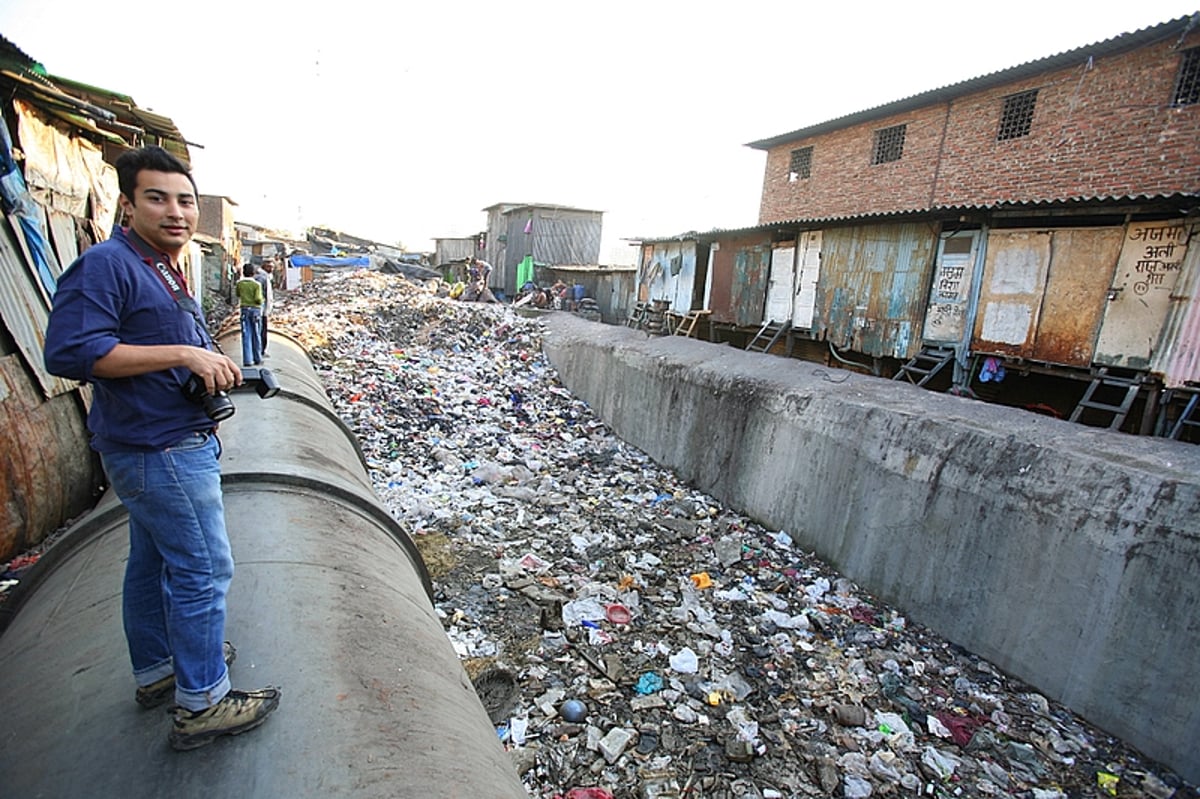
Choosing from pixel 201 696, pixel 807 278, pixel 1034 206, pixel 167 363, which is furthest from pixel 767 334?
pixel 201 696

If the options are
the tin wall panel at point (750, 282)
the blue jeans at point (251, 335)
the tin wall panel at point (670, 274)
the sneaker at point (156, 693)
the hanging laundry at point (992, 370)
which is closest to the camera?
the sneaker at point (156, 693)

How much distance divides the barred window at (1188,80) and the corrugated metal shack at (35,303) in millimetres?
13544

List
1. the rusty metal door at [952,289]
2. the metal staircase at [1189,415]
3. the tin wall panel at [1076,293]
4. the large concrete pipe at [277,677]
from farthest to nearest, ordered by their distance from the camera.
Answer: the rusty metal door at [952,289], the tin wall panel at [1076,293], the metal staircase at [1189,415], the large concrete pipe at [277,677]

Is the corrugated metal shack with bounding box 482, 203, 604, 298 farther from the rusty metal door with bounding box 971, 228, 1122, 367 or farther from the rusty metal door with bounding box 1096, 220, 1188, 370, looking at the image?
the rusty metal door with bounding box 1096, 220, 1188, 370

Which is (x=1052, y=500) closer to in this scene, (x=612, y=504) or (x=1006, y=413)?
(x=1006, y=413)

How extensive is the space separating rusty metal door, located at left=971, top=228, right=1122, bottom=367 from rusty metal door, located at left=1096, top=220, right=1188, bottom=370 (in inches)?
3.6

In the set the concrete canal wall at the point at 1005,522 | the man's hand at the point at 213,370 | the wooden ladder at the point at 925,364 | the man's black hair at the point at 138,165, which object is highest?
the man's black hair at the point at 138,165

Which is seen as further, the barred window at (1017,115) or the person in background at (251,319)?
the barred window at (1017,115)

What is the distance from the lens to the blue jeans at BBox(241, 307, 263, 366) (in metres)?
5.75

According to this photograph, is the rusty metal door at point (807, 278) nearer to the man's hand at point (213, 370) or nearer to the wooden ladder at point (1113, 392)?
the wooden ladder at point (1113, 392)

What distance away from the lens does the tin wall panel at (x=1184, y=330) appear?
17.2ft

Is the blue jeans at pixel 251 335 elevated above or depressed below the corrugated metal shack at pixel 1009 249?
below

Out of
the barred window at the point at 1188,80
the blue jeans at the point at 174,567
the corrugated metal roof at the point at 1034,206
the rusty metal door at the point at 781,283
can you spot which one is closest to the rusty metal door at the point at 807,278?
the rusty metal door at the point at 781,283

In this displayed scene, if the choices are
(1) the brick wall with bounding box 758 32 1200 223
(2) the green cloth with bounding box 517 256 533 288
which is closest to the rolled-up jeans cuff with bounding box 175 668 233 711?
(1) the brick wall with bounding box 758 32 1200 223
